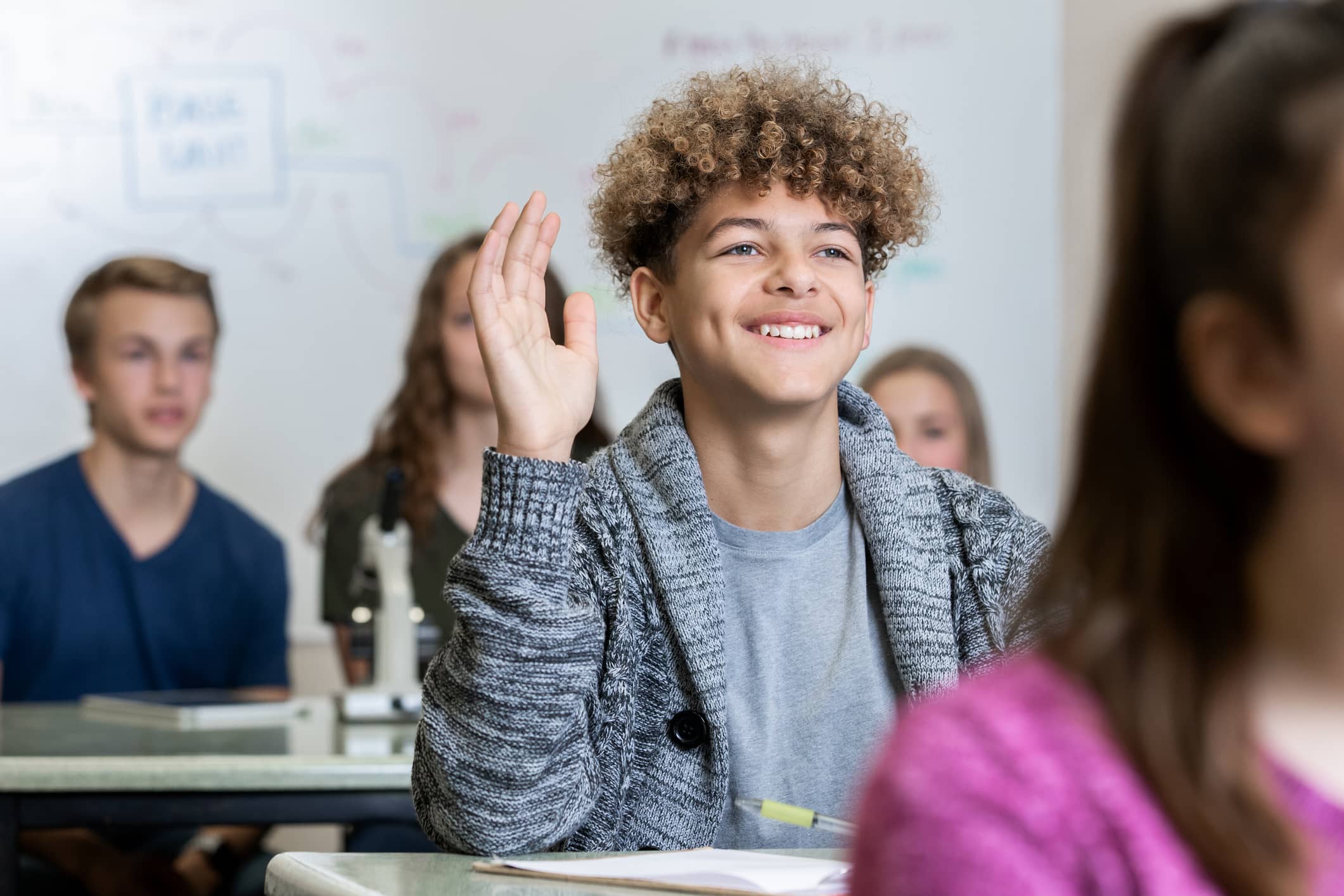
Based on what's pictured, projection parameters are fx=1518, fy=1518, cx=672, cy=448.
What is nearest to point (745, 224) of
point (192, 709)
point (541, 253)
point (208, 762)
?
point (541, 253)

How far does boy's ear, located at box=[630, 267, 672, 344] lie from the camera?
5.45ft

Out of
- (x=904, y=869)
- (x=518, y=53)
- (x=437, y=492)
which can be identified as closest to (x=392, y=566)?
(x=437, y=492)

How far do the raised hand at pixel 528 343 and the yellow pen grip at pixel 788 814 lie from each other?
0.35 m

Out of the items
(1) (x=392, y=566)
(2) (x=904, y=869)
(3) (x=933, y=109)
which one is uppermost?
(3) (x=933, y=109)

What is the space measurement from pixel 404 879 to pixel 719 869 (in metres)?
0.23

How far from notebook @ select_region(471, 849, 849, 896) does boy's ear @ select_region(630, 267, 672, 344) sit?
630mm

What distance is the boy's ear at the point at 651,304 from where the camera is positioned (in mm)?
1660

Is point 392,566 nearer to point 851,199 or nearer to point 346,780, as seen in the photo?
point 346,780

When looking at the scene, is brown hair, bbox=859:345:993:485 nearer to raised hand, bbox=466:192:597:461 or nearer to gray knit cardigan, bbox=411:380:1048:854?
gray knit cardigan, bbox=411:380:1048:854

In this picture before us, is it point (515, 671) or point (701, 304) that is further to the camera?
point (701, 304)

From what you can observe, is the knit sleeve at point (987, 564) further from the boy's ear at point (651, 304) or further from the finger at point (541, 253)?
the finger at point (541, 253)

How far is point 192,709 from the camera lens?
226 cm

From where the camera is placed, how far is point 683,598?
1.42 m

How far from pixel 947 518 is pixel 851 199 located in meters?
0.34
